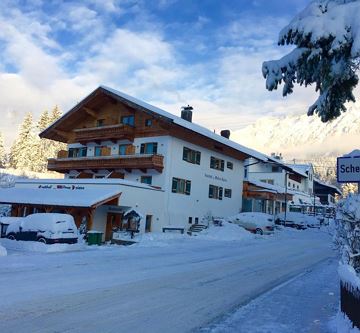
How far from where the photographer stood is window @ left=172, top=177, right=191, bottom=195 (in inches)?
1449

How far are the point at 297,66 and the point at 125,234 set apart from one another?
70.9 ft

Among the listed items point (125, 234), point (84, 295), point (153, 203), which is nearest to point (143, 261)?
point (84, 295)

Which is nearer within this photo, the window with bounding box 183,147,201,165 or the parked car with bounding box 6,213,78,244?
the parked car with bounding box 6,213,78,244

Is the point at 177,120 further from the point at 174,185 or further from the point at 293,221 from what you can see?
the point at 293,221

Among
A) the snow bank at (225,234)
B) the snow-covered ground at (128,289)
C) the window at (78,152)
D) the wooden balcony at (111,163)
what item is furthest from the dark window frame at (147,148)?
the snow-covered ground at (128,289)

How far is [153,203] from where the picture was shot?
3428 centimetres

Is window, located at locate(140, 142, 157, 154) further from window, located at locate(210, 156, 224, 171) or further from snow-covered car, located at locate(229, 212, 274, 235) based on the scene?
snow-covered car, located at locate(229, 212, 274, 235)

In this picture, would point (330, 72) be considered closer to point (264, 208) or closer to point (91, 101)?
point (91, 101)

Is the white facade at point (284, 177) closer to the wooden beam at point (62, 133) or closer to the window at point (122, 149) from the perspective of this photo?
the wooden beam at point (62, 133)

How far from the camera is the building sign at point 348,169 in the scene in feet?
27.2

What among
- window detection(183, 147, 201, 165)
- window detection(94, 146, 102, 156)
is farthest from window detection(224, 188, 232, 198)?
window detection(94, 146, 102, 156)

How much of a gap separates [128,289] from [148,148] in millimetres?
26903

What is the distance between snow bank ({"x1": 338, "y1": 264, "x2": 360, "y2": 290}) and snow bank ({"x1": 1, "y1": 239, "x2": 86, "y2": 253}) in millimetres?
15722

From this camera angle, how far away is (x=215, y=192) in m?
42.9
